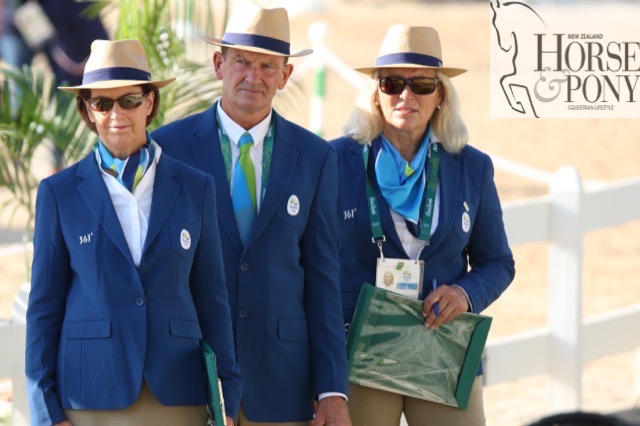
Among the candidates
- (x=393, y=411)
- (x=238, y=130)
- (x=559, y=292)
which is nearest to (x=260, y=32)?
(x=238, y=130)

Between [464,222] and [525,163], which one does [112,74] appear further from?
[525,163]

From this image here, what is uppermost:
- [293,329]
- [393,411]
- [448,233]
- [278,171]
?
[278,171]

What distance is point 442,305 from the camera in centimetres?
470

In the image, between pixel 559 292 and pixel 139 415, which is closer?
pixel 139 415

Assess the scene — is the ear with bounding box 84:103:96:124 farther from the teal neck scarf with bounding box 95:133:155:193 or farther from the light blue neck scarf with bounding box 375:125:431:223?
the light blue neck scarf with bounding box 375:125:431:223

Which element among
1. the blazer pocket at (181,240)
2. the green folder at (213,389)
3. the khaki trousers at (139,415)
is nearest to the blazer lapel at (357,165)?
the blazer pocket at (181,240)

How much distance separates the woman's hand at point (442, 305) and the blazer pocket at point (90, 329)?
1.29 metres

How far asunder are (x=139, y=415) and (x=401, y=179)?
136cm

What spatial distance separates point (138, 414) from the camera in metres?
3.87

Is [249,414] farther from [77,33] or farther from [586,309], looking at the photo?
[77,33]

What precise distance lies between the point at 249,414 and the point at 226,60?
1147 mm

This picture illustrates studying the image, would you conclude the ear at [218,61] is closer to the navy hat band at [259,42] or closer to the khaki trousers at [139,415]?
the navy hat band at [259,42]

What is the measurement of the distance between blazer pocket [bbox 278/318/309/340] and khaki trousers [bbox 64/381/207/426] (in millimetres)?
539

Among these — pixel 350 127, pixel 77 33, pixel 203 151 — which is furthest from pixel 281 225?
pixel 77 33
